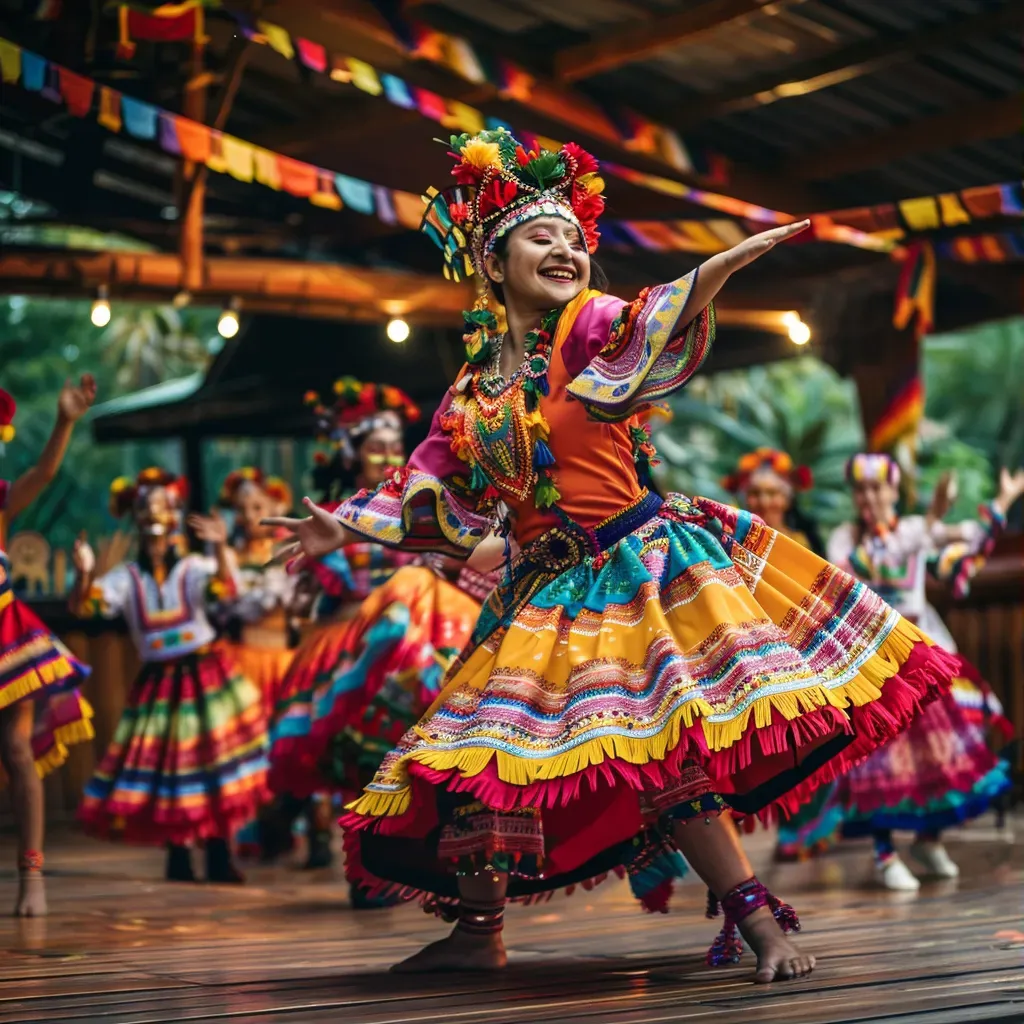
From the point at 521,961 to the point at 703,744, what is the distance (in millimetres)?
917

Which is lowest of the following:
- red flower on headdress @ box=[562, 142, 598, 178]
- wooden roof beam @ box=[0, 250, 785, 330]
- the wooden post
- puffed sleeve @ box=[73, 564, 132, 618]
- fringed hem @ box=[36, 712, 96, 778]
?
fringed hem @ box=[36, 712, 96, 778]

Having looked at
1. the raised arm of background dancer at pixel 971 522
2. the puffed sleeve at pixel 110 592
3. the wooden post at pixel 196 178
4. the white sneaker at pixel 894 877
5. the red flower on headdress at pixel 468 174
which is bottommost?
the white sneaker at pixel 894 877

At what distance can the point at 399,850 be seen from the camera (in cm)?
354

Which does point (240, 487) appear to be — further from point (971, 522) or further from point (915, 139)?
point (915, 139)

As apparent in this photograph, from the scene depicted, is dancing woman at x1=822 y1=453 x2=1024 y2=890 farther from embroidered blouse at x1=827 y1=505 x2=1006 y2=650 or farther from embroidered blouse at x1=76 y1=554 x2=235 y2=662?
embroidered blouse at x1=76 y1=554 x2=235 y2=662

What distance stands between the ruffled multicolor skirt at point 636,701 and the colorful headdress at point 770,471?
3.49 m

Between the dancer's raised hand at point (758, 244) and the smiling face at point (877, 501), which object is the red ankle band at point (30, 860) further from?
the smiling face at point (877, 501)

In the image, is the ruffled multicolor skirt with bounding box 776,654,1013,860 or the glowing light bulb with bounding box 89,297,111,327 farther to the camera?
the glowing light bulb with bounding box 89,297,111,327

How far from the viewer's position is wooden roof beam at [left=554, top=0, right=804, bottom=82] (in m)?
6.53

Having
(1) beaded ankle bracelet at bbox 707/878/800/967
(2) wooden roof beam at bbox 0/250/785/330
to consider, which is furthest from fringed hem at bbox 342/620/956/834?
(2) wooden roof beam at bbox 0/250/785/330

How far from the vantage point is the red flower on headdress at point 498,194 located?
3545mm

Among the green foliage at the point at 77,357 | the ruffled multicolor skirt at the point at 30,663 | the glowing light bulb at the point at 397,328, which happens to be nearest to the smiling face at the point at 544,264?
the ruffled multicolor skirt at the point at 30,663

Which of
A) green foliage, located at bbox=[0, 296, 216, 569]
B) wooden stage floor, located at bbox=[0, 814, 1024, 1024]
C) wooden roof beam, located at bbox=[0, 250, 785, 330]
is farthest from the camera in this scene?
green foliage, located at bbox=[0, 296, 216, 569]

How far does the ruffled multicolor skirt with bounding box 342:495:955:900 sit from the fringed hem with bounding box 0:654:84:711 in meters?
1.50
